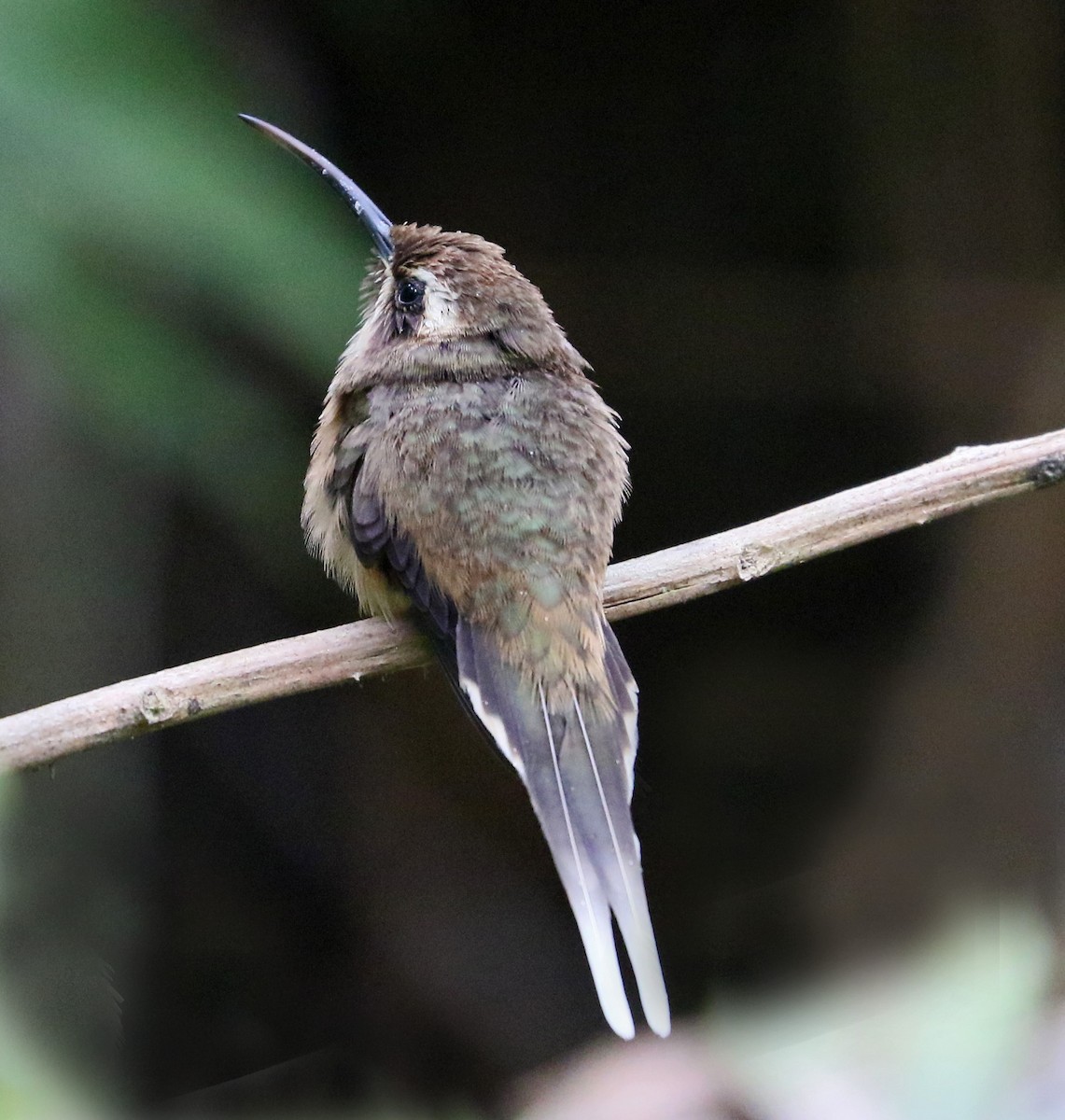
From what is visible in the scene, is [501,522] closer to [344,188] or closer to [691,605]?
[344,188]

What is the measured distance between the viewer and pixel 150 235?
3059mm

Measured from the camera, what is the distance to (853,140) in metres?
4.98

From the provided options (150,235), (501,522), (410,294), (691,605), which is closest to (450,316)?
(410,294)

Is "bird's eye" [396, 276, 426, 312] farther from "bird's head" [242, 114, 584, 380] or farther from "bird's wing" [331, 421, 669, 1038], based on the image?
"bird's wing" [331, 421, 669, 1038]

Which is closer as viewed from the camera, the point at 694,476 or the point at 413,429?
the point at 413,429

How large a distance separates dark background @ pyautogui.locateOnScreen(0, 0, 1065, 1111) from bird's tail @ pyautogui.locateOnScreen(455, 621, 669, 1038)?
1.93 metres

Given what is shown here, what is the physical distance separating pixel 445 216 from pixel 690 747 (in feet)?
7.33

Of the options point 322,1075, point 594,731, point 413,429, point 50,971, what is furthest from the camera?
point 322,1075

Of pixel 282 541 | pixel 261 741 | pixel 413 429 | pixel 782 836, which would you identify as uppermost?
pixel 413 429

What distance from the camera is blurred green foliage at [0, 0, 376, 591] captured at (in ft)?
9.66

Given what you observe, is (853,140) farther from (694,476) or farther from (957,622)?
(957,622)

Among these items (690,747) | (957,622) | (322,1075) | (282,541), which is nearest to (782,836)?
(690,747)

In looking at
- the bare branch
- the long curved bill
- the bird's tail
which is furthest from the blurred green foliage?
the bird's tail

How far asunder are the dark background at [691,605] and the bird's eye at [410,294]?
1303mm
